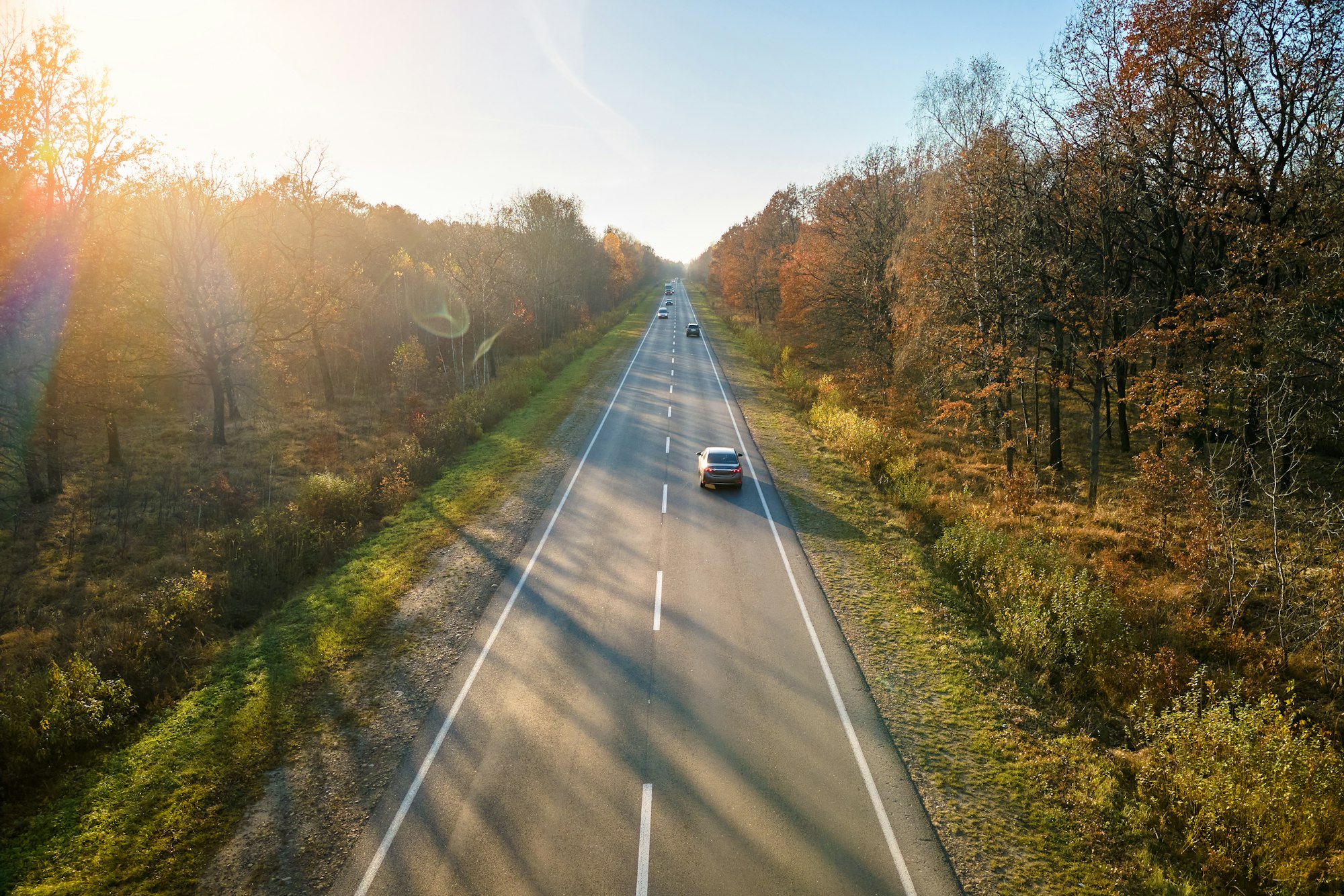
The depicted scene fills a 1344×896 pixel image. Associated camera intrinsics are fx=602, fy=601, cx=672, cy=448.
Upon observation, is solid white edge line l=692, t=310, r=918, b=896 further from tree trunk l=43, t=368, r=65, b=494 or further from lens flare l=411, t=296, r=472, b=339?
lens flare l=411, t=296, r=472, b=339

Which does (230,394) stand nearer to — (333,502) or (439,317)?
(439,317)

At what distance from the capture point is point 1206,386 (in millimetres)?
16266

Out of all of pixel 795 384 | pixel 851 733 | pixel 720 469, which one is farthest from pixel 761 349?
pixel 851 733

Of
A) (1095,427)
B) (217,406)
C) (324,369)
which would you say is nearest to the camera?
(1095,427)

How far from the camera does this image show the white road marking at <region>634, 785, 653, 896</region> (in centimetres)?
648

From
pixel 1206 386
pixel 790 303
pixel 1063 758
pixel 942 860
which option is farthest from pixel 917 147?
pixel 942 860

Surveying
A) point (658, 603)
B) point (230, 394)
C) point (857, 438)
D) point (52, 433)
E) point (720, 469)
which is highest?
point (230, 394)

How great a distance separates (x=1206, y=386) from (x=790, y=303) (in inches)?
1061

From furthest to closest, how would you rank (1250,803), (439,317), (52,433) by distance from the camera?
1. (439,317)
2. (52,433)
3. (1250,803)

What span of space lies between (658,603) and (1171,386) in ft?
52.8

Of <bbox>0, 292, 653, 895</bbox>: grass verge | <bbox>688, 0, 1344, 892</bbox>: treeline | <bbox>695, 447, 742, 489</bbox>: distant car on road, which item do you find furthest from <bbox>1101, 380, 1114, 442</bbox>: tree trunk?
<bbox>0, 292, 653, 895</bbox>: grass verge

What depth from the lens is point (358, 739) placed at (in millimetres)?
8703

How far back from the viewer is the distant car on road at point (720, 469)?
19047 millimetres

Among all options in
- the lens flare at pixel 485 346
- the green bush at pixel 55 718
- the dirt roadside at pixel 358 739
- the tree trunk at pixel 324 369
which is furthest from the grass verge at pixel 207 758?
the lens flare at pixel 485 346
